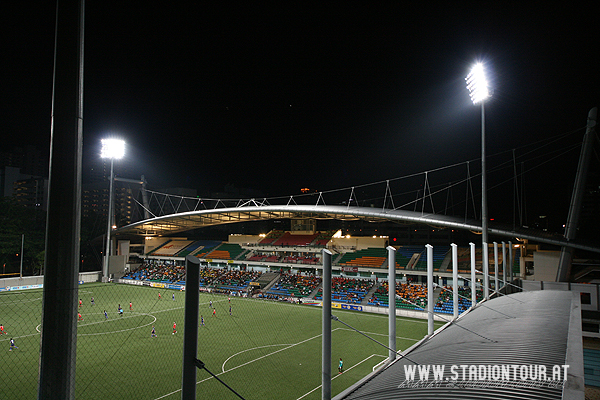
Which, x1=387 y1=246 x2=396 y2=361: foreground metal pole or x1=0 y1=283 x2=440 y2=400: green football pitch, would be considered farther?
x1=0 y1=283 x2=440 y2=400: green football pitch

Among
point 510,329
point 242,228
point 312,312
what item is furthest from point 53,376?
point 242,228

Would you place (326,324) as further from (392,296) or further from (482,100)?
(482,100)

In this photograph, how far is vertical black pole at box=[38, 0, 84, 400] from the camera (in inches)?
113

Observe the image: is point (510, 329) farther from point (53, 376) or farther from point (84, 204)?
point (84, 204)

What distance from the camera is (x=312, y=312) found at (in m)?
28.9

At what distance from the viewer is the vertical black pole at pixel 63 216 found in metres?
2.88

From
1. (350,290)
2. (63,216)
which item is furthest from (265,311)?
(63,216)

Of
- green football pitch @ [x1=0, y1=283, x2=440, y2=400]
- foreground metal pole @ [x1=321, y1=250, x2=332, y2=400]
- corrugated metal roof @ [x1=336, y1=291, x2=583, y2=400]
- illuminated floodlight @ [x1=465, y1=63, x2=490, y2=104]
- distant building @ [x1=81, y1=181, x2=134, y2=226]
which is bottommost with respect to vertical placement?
green football pitch @ [x1=0, y1=283, x2=440, y2=400]

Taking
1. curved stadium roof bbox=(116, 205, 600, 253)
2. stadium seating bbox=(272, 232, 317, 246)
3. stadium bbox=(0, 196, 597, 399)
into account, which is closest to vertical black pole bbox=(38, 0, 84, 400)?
stadium bbox=(0, 196, 597, 399)

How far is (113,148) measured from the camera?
36656mm

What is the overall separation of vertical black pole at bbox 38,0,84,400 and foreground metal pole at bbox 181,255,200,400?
105 cm

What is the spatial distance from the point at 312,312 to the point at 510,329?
23512mm

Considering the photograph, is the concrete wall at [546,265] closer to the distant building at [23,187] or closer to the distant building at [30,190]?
the distant building at [23,187]

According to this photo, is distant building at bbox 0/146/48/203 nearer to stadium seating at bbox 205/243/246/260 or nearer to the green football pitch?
stadium seating at bbox 205/243/246/260
